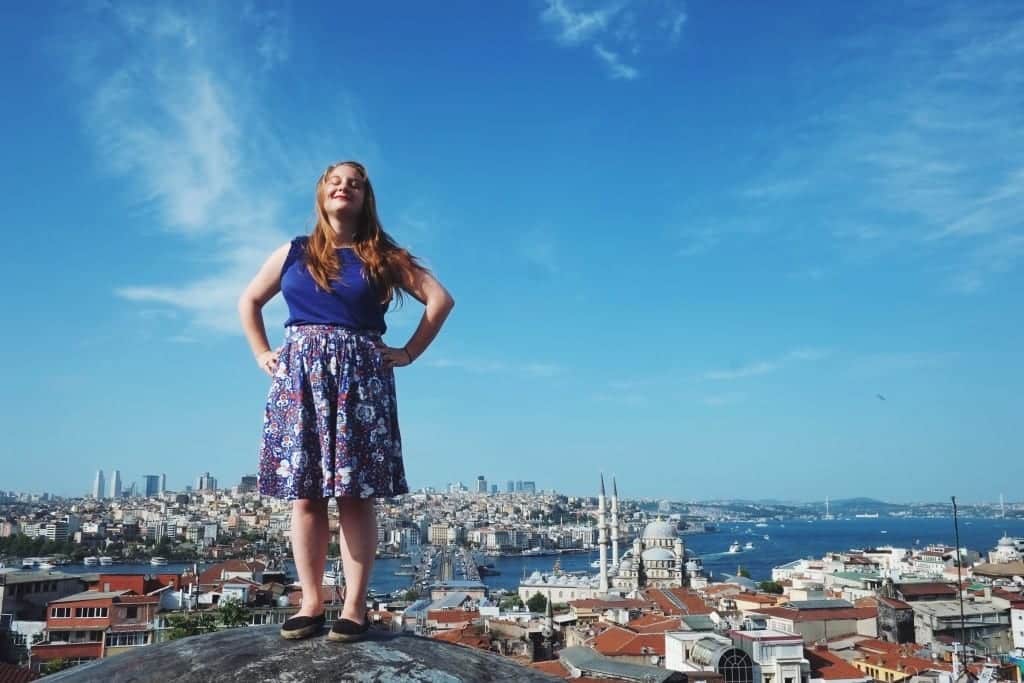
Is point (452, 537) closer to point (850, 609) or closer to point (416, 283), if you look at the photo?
point (850, 609)

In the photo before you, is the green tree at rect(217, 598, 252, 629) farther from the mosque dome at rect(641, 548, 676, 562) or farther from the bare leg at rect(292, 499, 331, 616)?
the mosque dome at rect(641, 548, 676, 562)

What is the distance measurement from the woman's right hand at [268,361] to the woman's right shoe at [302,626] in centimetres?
82

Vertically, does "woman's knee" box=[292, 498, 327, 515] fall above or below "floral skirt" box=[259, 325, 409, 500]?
below

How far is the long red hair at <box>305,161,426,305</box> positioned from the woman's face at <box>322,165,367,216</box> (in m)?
0.01

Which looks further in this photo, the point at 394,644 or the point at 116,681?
the point at 394,644

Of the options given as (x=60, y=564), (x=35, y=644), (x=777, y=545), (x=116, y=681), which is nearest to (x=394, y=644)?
(x=116, y=681)

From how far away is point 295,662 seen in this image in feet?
8.67

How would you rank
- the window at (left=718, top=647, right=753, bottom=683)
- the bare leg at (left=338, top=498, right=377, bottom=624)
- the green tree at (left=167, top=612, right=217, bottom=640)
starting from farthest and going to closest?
the window at (left=718, top=647, right=753, bottom=683), the green tree at (left=167, top=612, right=217, bottom=640), the bare leg at (left=338, top=498, right=377, bottom=624)

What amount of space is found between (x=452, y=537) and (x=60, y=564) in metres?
65.7

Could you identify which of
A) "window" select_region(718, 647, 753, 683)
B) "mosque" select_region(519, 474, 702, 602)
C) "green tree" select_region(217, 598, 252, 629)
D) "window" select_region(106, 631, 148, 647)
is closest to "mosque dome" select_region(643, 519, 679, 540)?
"mosque" select_region(519, 474, 702, 602)

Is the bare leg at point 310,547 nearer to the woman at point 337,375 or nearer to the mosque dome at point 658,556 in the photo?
the woman at point 337,375

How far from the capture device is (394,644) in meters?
2.94

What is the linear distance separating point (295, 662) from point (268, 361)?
1.04 meters

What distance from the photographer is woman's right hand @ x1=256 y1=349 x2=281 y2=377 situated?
3127mm
